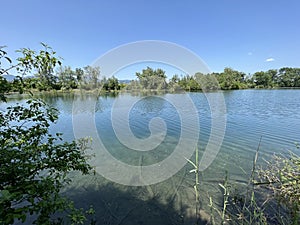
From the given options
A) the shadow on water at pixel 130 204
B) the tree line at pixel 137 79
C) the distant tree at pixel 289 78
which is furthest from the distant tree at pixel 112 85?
the distant tree at pixel 289 78

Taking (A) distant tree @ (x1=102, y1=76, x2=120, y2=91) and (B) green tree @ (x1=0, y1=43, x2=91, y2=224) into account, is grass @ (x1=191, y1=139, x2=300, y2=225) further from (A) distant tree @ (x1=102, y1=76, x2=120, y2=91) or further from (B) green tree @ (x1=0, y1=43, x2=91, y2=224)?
(A) distant tree @ (x1=102, y1=76, x2=120, y2=91)

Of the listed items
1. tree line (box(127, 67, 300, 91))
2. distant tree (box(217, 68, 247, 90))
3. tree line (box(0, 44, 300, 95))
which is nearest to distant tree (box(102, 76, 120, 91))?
tree line (box(0, 44, 300, 95))

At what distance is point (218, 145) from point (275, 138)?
162 inches

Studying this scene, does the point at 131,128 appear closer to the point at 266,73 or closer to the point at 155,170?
the point at 155,170

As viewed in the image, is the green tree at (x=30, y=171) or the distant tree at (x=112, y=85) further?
the distant tree at (x=112, y=85)

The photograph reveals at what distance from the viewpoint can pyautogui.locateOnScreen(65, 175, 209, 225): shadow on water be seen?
4.07 meters

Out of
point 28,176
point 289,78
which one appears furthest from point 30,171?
point 289,78

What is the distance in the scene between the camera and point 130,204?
466 cm

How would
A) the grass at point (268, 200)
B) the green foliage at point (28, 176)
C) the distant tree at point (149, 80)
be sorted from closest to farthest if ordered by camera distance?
the green foliage at point (28, 176)
the grass at point (268, 200)
the distant tree at point (149, 80)

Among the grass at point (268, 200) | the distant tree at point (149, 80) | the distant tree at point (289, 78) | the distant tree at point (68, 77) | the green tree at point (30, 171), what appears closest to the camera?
the green tree at point (30, 171)

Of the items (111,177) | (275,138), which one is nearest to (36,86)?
(111,177)

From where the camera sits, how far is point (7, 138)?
2.23 m

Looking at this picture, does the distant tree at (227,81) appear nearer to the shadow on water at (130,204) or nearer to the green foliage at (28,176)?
the shadow on water at (130,204)

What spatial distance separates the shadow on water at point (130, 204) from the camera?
407cm
